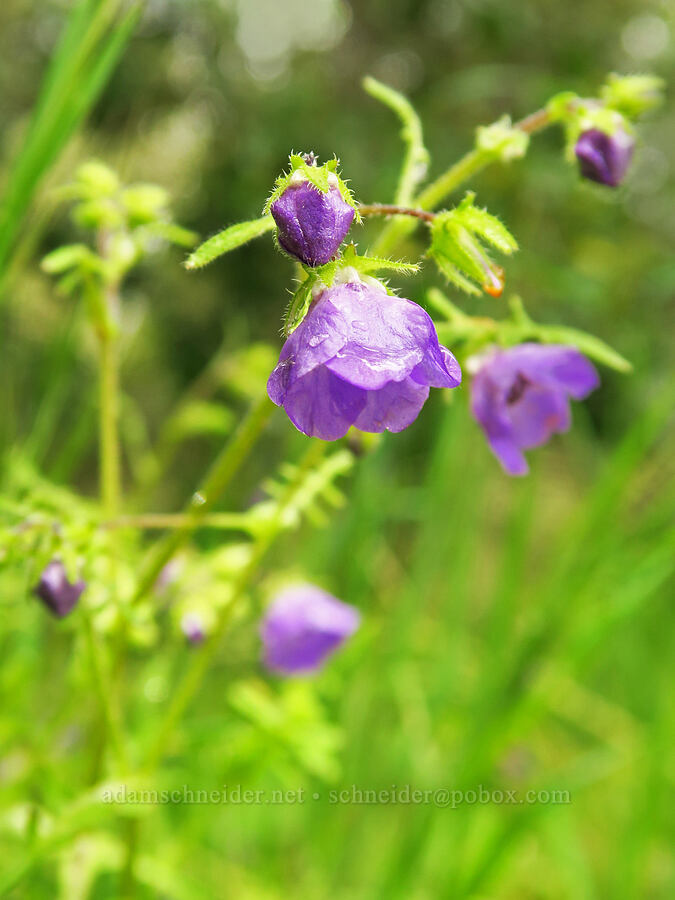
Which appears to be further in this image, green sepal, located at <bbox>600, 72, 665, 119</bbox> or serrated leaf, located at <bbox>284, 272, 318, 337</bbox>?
green sepal, located at <bbox>600, 72, 665, 119</bbox>

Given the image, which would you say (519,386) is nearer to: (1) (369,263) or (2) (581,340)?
(2) (581,340)

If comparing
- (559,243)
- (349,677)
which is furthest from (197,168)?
(349,677)

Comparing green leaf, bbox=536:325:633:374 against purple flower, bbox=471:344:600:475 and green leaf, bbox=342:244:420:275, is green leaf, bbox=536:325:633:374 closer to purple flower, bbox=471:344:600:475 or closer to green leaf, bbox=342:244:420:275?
purple flower, bbox=471:344:600:475

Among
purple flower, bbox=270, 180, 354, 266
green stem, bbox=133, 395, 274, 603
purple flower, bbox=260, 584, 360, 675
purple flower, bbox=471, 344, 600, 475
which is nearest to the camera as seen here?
purple flower, bbox=270, 180, 354, 266

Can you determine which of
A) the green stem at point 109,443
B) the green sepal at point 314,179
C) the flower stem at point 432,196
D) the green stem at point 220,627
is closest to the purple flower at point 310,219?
the green sepal at point 314,179

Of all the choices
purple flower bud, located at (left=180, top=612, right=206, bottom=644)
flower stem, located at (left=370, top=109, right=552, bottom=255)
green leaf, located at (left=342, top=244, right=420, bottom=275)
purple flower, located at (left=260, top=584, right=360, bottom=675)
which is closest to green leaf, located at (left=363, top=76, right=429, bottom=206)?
flower stem, located at (left=370, top=109, right=552, bottom=255)
